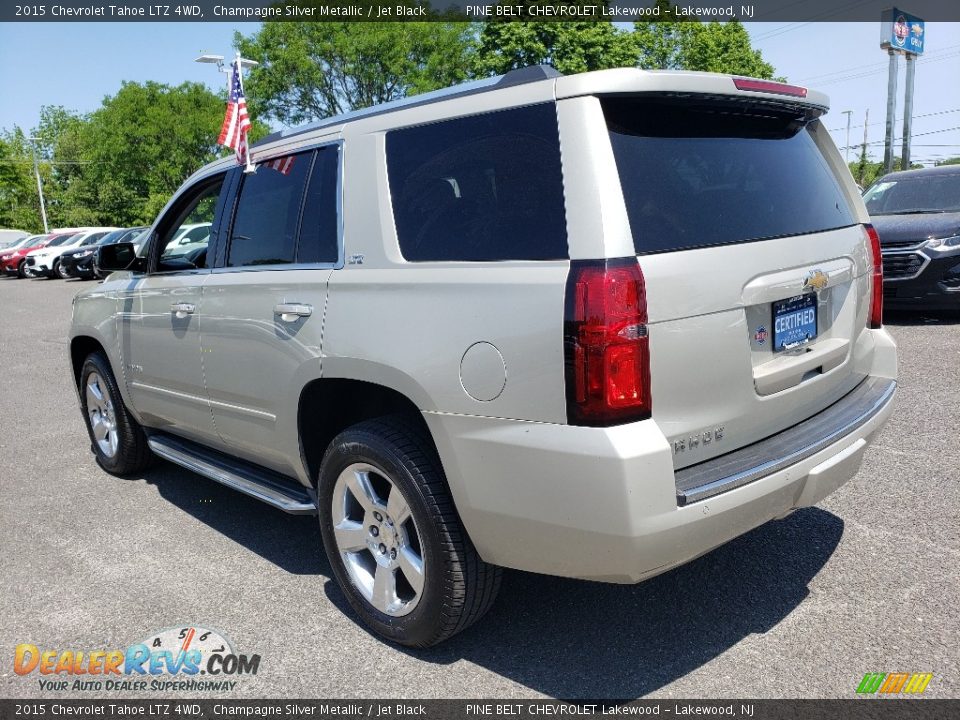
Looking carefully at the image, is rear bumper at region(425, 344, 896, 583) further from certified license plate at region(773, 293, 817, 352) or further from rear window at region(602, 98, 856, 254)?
rear window at region(602, 98, 856, 254)

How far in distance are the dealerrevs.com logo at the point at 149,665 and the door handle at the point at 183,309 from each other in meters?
1.57

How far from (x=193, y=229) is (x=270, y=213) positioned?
1076 millimetres

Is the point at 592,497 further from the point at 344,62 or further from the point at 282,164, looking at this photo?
the point at 344,62

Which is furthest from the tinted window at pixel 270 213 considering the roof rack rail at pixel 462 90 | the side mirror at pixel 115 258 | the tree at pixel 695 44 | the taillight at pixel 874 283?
the tree at pixel 695 44

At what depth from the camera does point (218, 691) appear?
2922 mm

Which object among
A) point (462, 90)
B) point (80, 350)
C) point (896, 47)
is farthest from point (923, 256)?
point (896, 47)

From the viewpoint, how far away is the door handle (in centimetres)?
407

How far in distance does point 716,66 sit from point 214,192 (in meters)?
48.0

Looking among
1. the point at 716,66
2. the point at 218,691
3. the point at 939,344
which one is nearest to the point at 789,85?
the point at 218,691

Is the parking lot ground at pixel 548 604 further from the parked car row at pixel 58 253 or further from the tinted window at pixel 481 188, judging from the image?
the parked car row at pixel 58 253

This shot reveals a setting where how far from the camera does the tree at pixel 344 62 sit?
3731cm

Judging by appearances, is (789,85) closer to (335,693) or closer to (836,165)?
(836,165)

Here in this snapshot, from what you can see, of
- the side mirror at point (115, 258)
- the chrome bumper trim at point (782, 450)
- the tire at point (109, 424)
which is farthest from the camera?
the tire at point (109, 424)

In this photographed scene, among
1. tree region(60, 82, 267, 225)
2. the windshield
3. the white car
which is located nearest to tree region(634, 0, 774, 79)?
tree region(60, 82, 267, 225)
